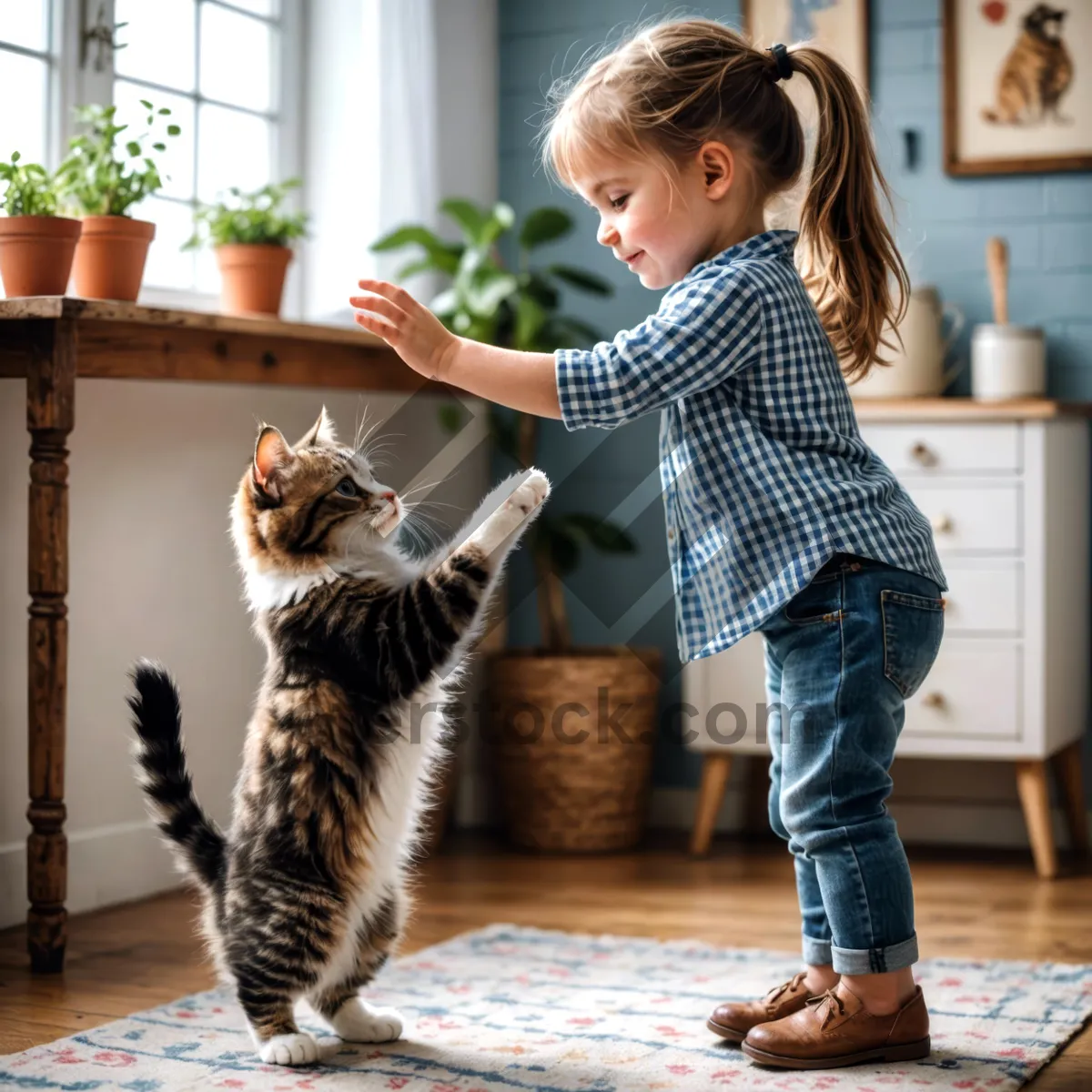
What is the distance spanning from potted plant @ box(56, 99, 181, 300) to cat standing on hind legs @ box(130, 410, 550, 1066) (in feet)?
2.38

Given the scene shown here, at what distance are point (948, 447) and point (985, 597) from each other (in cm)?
28

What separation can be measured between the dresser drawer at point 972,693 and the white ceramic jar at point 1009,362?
1.57ft

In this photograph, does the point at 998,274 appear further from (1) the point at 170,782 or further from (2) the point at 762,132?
(1) the point at 170,782

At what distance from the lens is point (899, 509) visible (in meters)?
1.72

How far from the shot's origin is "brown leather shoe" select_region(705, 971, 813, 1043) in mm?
1853

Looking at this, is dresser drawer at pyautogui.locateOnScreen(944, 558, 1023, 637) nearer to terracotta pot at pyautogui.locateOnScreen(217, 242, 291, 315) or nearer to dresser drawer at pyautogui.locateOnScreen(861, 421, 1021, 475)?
dresser drawer at pyautogui.locateOnScreen(861, 421, 1021, 475)

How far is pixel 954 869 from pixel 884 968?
1.29m

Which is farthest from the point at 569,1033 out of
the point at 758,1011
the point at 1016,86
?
the point at 1016,86

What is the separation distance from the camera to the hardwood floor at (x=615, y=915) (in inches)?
82.4

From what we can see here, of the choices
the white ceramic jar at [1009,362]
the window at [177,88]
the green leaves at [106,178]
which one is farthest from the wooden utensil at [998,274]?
the green leaves at [106,178]

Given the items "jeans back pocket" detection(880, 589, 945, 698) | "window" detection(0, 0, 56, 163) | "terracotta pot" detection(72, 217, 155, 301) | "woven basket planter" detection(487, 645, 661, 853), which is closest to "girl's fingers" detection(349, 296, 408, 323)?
"jeans back pocket" detection(880, 589, 945, 698)

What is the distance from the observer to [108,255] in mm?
2379

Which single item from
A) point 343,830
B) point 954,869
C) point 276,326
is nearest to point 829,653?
point 343,830

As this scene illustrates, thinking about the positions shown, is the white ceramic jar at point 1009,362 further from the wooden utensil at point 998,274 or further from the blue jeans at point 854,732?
the blue jeans at point 854,732
